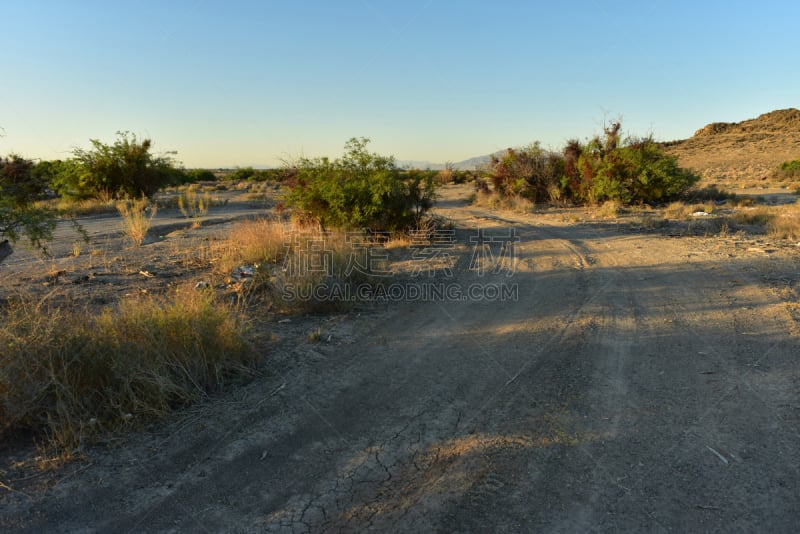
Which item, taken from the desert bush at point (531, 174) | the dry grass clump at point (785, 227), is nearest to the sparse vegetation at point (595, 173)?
the desert bush at point (531, 174)

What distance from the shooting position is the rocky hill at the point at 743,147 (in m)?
44.1

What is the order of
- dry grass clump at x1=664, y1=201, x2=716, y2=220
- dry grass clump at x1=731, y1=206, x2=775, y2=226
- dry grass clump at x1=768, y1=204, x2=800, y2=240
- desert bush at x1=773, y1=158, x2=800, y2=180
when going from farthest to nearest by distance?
desert bush at x1=773, y1=158, x2=800, y2=180 → dry grass clump at x1=664, y1=201, x2=716, y2=220 → dry grass clump at x1=731, y1=206, x2=775, y2=226 → dry grass clump at x1=768, y1=204, x2=800, y2=240

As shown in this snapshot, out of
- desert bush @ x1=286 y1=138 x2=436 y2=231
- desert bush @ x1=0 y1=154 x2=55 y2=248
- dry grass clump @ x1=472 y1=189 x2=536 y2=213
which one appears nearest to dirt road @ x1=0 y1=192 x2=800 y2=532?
desert bush @ x1=0 y1=154 x2=55 y2=248

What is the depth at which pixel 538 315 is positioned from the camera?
6.64 m

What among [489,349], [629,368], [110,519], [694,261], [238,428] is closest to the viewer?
[110,519]

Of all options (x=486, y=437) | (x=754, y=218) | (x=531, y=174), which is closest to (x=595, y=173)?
(x=531, y=174)

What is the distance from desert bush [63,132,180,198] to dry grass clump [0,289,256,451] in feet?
72.0

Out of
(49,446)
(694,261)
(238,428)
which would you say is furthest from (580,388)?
(694,261)

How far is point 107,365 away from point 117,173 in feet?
75.9

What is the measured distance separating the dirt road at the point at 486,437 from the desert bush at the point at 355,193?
6443 mm

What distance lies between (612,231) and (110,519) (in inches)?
572

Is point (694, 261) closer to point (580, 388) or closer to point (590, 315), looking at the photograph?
point (590, 315)

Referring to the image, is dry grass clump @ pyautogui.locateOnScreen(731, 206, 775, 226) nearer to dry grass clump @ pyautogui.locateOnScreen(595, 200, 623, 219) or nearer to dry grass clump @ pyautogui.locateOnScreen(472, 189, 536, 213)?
dry grass clump @ pyautogui.locateOnScreen(595, 200, 623, 219)

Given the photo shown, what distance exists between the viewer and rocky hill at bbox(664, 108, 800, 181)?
44.1 m
